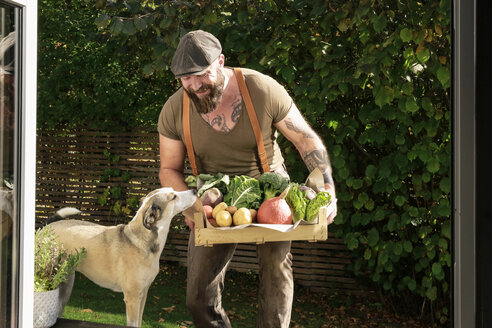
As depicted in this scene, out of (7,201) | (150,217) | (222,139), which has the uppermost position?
(222,139)

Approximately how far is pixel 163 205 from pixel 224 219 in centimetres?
62

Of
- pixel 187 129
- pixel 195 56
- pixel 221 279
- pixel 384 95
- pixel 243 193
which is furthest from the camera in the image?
pixel 384 95

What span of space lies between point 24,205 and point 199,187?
754mm

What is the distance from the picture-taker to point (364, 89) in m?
3.21

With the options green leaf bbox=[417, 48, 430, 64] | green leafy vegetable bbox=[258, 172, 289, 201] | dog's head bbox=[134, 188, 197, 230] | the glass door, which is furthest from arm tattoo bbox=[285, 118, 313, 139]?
the glass door

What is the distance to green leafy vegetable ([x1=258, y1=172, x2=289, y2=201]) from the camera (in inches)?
86.4

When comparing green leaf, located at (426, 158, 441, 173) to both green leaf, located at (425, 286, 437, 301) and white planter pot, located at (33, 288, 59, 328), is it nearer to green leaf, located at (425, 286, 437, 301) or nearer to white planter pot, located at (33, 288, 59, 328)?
green leaf, located at (425, 286, 437, 301)

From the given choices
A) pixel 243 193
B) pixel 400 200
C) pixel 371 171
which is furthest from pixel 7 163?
pixel 400 200

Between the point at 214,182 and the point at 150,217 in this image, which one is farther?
the point at 150,217

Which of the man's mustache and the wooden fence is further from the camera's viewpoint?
the wooden fence

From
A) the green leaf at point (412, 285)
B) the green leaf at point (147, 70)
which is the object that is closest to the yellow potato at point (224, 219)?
the green leaf at point (147, 70)

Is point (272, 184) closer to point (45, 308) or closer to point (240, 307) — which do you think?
point (45, 308)

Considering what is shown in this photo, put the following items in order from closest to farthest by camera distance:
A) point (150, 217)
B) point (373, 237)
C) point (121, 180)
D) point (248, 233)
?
point (248, 233) → point (150, 217) → point (373, 237) → point (121, 180)

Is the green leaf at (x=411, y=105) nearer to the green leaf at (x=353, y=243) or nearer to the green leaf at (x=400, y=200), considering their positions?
the green leaf at (x=400, y=200)
